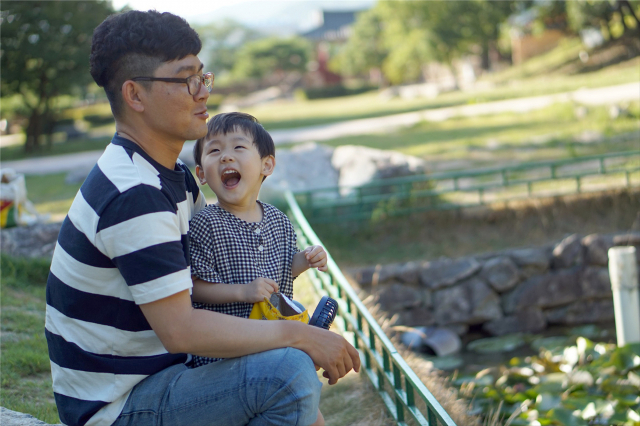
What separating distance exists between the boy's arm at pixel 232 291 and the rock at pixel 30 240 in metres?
3.64

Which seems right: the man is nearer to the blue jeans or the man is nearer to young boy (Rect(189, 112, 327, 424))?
the blue jeans

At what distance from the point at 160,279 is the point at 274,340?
1.13 feet

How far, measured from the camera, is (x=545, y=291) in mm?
7402

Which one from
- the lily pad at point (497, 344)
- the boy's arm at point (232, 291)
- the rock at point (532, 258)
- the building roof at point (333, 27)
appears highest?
the building roof at point (333, 27)

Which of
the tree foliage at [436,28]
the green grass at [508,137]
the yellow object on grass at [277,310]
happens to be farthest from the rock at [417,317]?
the tree foliage at [436,28]

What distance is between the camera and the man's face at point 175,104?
1748 mm

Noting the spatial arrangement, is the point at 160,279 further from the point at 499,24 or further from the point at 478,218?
the point at 499,24

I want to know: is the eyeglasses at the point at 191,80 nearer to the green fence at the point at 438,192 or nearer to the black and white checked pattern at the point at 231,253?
the black and white checked pattern at the point at 231,253

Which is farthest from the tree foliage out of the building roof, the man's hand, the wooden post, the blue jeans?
the building roof

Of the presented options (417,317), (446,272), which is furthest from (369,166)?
(417,317)

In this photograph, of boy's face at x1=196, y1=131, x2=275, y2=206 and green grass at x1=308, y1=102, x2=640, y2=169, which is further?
green grass at x1=308, y1=102, x2=640, y2=169

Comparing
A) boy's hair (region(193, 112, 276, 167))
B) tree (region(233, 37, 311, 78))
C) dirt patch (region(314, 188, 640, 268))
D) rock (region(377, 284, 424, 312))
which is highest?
tree (region(233, 37, 311, 78))

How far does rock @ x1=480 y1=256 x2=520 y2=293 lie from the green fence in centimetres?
77

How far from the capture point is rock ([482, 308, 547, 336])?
24.4ft
